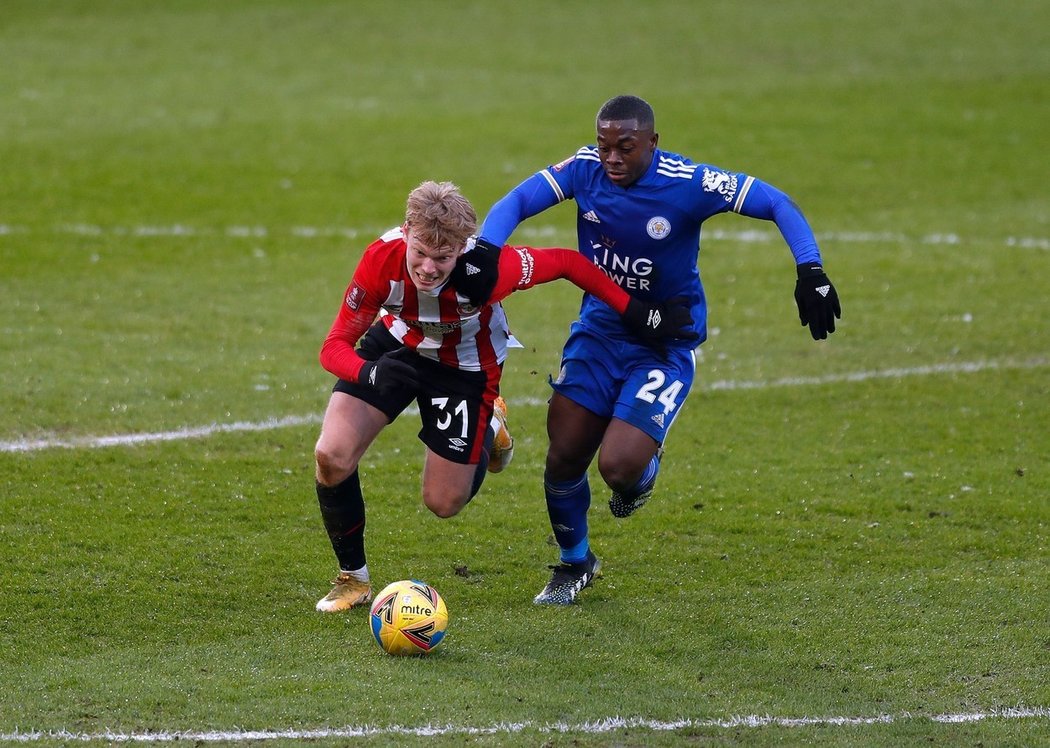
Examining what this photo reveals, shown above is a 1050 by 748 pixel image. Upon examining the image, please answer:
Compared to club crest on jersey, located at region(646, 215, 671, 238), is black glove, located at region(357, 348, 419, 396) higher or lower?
lower

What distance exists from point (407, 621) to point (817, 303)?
8.30 ft

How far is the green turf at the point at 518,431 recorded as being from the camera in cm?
654

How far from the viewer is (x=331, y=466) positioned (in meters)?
7.39

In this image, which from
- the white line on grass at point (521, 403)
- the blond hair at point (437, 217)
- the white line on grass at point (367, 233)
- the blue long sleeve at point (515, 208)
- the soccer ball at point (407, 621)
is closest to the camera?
the soccer ball at point (407, 621)

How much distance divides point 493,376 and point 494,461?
66 cm

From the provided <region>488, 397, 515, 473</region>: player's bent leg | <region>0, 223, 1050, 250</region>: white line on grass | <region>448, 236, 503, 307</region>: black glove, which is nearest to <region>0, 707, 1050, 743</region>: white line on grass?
<region>488, 397, 515, 473</region>: player's bent leg

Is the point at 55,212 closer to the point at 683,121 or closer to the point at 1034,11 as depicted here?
the point at 683,121

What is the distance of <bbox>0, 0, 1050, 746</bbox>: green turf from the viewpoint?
654cm

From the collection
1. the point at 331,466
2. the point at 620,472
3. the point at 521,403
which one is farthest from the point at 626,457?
the point at 521,403

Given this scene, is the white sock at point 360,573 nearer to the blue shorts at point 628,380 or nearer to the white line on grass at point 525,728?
the blue shorts at point 628,380

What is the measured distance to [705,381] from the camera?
11.9 meters

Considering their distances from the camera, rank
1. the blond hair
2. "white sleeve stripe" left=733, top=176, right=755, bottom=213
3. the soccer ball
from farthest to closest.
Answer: "white sleeve stripe" left=733, top=176, right=755, bottom=213 < the blond hair < the soccer ball

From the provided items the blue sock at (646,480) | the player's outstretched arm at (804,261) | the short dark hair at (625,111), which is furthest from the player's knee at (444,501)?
the short dark hair at (625,111)

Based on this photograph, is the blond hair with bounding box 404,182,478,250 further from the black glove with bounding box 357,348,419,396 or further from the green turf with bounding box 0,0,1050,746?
the green turf with bounding box 0,0,1050,746
